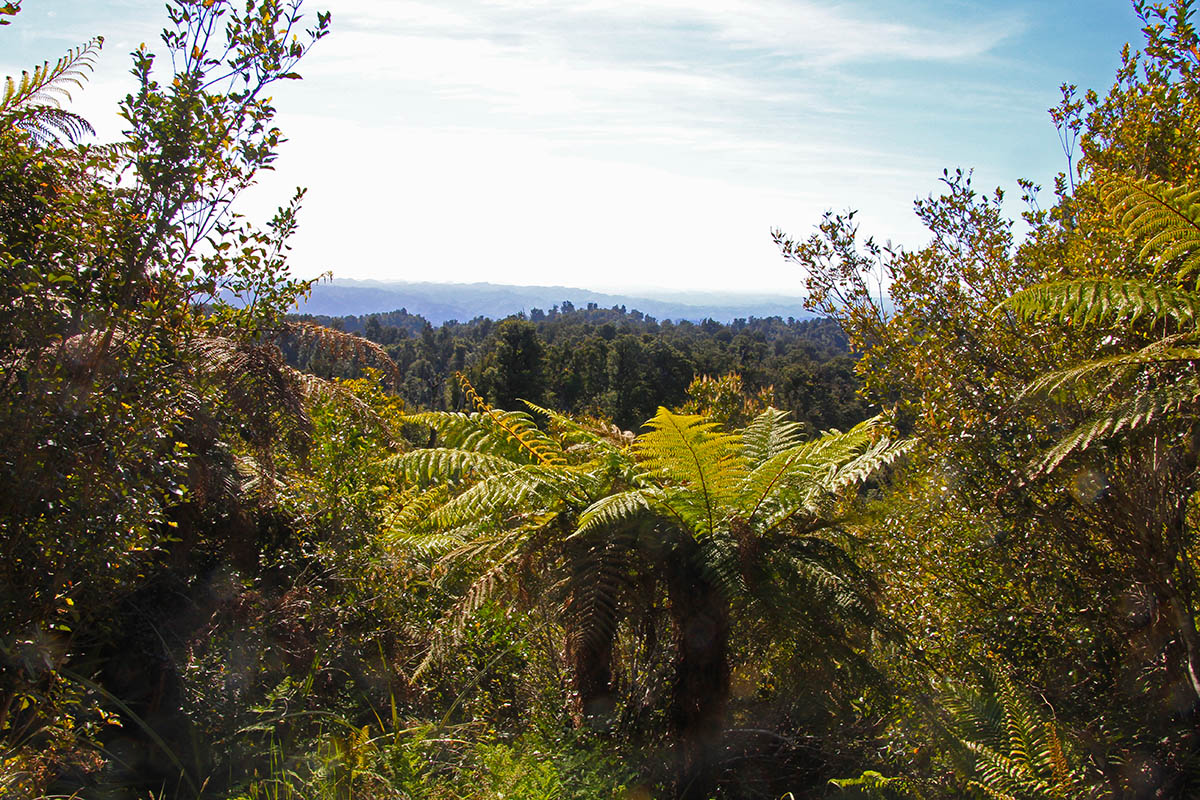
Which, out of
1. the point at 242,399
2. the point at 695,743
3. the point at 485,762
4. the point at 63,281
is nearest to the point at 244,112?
the point at 63,281

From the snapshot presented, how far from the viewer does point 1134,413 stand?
236 centimetres

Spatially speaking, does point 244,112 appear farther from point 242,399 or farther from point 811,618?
point 811,618

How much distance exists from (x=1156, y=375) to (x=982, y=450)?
63 centimetres

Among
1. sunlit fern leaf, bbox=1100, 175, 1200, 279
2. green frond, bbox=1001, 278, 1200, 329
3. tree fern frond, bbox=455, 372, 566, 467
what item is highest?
sunlit fern leaf, bbox=1100, 175, 1200, 279

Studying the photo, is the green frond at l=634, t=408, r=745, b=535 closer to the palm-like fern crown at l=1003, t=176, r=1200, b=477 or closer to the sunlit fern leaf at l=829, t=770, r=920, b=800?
the sunlit fern leaf at l=829, t=770, r=920, b=800

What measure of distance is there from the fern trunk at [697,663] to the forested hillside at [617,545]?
0.01 m

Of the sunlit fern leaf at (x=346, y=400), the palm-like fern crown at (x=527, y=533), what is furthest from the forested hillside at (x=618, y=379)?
the palm-like fern crown at (x=527, y=533)

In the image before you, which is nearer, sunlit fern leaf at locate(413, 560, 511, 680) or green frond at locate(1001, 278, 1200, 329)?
green frond at locate(1001, 278, 1200, 329)

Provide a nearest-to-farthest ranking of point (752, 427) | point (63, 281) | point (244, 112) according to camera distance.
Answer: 1. point (63, 281)
2. point (244, 112)
3. point (752, 427)

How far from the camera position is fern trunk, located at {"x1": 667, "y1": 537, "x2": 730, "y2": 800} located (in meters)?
2.95

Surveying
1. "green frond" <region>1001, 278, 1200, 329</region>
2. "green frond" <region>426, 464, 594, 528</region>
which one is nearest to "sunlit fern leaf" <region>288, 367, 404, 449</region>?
"green frond" <region>426, 464, 594, 528</region>

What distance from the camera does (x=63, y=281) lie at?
1943mm

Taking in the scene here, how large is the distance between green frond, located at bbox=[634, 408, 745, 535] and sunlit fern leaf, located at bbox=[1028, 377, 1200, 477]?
3.72ft

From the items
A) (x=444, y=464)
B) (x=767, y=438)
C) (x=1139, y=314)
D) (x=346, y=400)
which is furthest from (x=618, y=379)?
(x=1139, y=314)
